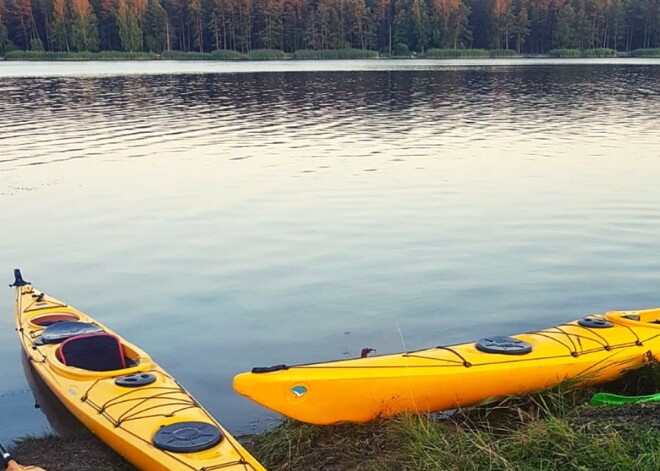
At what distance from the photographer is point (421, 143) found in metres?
21.4

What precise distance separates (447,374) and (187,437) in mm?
2165

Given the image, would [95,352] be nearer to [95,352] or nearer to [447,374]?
[95,352]

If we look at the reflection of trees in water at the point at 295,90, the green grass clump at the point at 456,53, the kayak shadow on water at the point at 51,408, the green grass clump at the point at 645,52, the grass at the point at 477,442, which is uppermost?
the green grass clump at the point at 456,53

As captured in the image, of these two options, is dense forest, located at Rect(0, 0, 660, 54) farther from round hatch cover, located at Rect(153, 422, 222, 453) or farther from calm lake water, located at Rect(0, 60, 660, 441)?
round hatch cover, located at Rect(153, 422, 222, 453)

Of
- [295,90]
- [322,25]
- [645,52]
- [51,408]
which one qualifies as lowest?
[51,408]

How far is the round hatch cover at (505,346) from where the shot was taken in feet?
20.2

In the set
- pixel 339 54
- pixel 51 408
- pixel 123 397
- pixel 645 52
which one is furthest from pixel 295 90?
pixel 645 52

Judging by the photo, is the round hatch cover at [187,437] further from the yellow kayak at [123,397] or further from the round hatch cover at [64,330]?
the round hatch cover at [64,330]

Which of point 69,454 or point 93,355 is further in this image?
point 93,355

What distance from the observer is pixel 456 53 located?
83.6 meters

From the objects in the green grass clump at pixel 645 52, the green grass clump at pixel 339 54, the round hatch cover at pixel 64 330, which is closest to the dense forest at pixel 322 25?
the green grass clump at pixel 645 52

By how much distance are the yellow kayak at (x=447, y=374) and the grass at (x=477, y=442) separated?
131mm

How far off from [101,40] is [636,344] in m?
92.9

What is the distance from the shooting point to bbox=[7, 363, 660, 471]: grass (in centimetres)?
438
